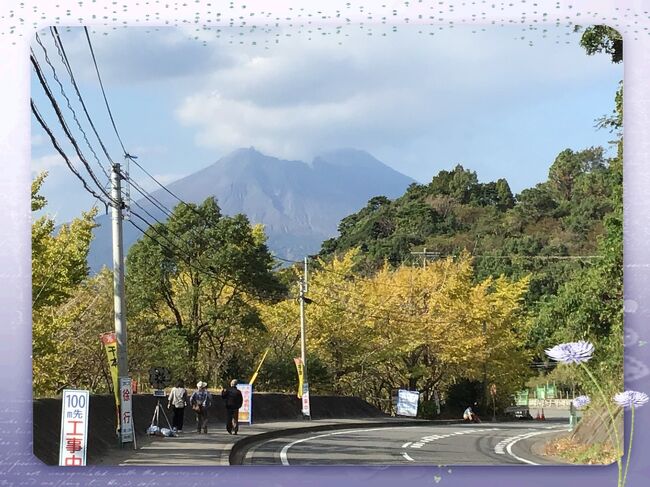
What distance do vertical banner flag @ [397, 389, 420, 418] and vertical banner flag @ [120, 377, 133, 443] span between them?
1.64 m

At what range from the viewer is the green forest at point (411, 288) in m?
4.95

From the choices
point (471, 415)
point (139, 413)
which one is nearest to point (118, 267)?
point (139, 413)

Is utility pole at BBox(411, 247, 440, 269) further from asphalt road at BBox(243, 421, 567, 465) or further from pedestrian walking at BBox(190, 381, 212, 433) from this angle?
pedestrian walking at BBox(190, 381, 212, 433)

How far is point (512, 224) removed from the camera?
17.0ft

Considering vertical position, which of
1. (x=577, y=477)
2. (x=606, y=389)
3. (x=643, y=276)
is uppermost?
(x=643, y=276)

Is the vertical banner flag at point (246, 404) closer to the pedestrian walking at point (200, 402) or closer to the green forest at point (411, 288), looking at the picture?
the green forest at point (411, 288)

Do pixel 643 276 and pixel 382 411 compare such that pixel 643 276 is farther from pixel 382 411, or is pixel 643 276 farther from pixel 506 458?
pixel 382 411

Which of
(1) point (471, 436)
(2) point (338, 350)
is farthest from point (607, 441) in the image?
(2) point (338, 350)

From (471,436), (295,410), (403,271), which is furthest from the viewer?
(295,410)

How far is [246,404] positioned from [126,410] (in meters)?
0.96

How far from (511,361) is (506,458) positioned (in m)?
1.06

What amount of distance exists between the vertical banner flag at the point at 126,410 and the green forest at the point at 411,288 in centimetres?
19

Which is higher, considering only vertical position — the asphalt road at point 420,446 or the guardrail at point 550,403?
the guardrail at point 550,403
